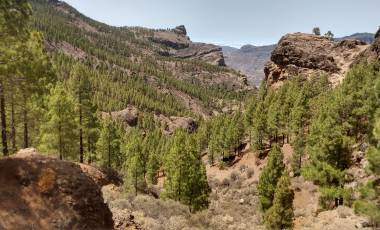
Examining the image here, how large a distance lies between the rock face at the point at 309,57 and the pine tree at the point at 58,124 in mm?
74844

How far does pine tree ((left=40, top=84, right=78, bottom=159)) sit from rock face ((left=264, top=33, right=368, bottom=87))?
7484cm

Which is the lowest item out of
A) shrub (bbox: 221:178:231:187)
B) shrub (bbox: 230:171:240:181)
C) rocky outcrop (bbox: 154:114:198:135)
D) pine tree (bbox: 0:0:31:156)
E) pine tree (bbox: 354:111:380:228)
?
rocky outcrop (bbox: 154:114:198:135)

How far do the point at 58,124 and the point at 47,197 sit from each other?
66.0ft

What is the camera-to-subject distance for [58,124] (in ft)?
107

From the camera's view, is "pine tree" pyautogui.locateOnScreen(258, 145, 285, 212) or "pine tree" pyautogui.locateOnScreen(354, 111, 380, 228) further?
"pine tree" pyautogui.locateOnScreen(258, 145, 285, 212)

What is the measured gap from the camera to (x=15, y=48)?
18594 mm

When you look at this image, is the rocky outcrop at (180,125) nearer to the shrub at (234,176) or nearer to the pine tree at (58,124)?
the shrub at (234,176)

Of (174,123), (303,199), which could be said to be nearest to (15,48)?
(303,199)

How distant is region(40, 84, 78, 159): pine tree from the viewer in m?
32.1

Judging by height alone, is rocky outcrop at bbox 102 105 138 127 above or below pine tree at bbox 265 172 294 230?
below

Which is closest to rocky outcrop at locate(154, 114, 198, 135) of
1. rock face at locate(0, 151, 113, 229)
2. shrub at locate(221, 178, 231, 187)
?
shrub at locate(221, 178, 231, 187)

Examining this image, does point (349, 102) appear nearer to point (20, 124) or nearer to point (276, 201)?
Answer: point (276, 201)

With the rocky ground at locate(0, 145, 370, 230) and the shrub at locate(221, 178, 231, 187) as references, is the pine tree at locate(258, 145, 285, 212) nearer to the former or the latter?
the rocky ground at locate(0, 145, 370, 230)

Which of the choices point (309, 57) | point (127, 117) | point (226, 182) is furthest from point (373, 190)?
point (127, 117)
